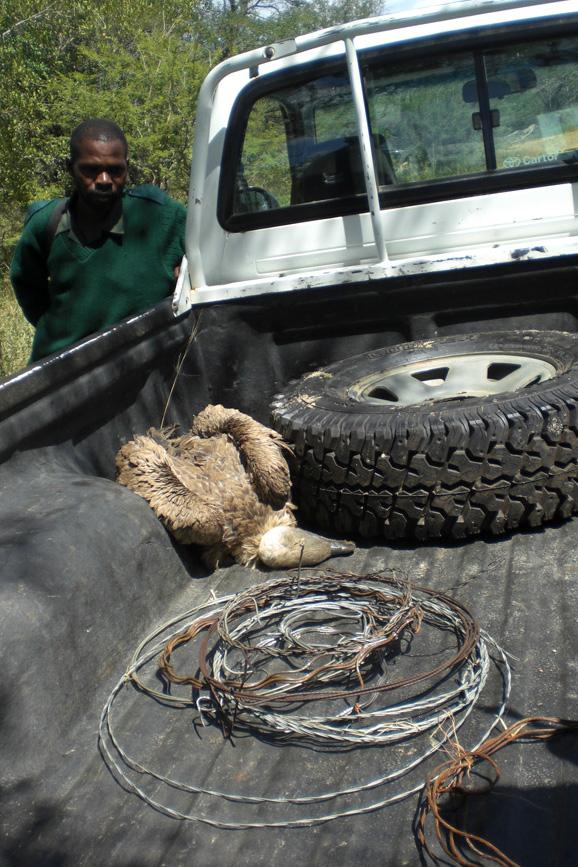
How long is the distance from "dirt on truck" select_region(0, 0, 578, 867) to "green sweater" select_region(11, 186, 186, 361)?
14.1 inches

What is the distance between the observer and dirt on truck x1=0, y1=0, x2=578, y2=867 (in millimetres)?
1452

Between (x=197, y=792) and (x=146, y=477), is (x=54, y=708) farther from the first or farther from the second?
(x=146, y=477)

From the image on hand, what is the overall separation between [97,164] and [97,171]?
1.1 inches

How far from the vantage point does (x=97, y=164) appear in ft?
11.0

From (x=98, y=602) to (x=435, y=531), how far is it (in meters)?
1.01

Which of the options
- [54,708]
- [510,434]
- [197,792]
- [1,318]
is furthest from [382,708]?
[1,318]

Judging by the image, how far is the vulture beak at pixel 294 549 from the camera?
7.88 feet

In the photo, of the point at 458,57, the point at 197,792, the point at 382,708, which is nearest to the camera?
the point at 197,792

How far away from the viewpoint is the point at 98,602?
1891 mm

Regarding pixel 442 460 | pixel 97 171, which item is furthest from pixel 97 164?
pixel 442 460

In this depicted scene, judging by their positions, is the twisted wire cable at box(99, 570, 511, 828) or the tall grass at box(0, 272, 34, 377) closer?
the twisted wire cable at box(99, 570, 511, 828)

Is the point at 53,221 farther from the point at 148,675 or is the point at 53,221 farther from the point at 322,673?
the point at 322,673

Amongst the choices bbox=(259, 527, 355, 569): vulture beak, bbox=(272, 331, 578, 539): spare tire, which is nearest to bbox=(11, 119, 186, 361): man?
bbox=(272, 331, 578, 539): spare tire

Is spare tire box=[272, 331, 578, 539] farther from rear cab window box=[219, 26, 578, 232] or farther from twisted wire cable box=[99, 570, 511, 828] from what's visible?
rear cab window box=[219, 26, 578, 232]
